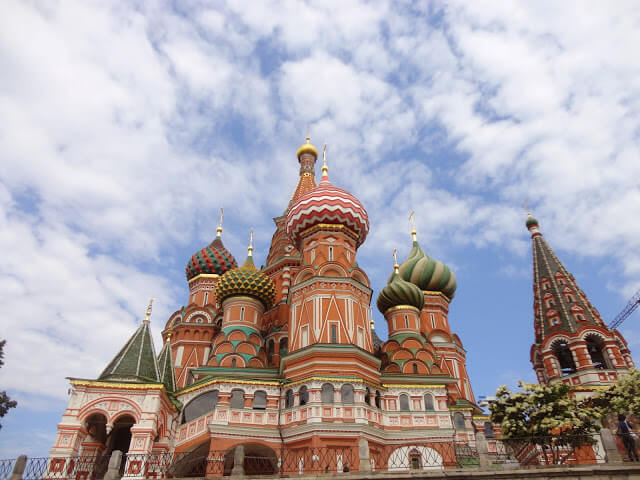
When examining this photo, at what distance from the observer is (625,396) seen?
17.2 metres

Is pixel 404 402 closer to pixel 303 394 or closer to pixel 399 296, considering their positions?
pixel 303 394

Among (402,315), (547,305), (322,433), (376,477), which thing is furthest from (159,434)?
(547,305)

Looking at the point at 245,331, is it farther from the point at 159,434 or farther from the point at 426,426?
the point at 426,426

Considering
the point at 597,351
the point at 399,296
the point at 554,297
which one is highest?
the point at 554,297

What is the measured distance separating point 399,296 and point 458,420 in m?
6.70

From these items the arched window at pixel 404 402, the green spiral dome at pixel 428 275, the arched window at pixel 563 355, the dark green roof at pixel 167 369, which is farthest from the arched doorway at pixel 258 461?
the arched window at pixel 563 355

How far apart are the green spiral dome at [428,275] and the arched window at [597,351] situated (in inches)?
318

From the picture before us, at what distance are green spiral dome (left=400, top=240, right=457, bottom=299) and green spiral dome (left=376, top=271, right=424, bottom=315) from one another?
14.1 feet

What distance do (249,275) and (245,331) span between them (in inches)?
131

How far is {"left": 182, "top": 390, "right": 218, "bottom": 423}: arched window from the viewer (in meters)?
19.1

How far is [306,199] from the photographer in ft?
80.8

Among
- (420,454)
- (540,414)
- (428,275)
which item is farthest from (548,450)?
(428,275)

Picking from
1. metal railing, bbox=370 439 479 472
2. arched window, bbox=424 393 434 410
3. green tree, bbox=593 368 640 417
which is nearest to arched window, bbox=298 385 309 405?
metal railing, bbox=370 439 479 472

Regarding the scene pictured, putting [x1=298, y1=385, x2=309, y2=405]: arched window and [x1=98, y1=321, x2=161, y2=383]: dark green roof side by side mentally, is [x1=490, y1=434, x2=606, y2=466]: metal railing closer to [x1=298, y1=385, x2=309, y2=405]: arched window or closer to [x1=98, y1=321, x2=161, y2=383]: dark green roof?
[x1=298, y1=385, x2=309, y2=405]: arched window
